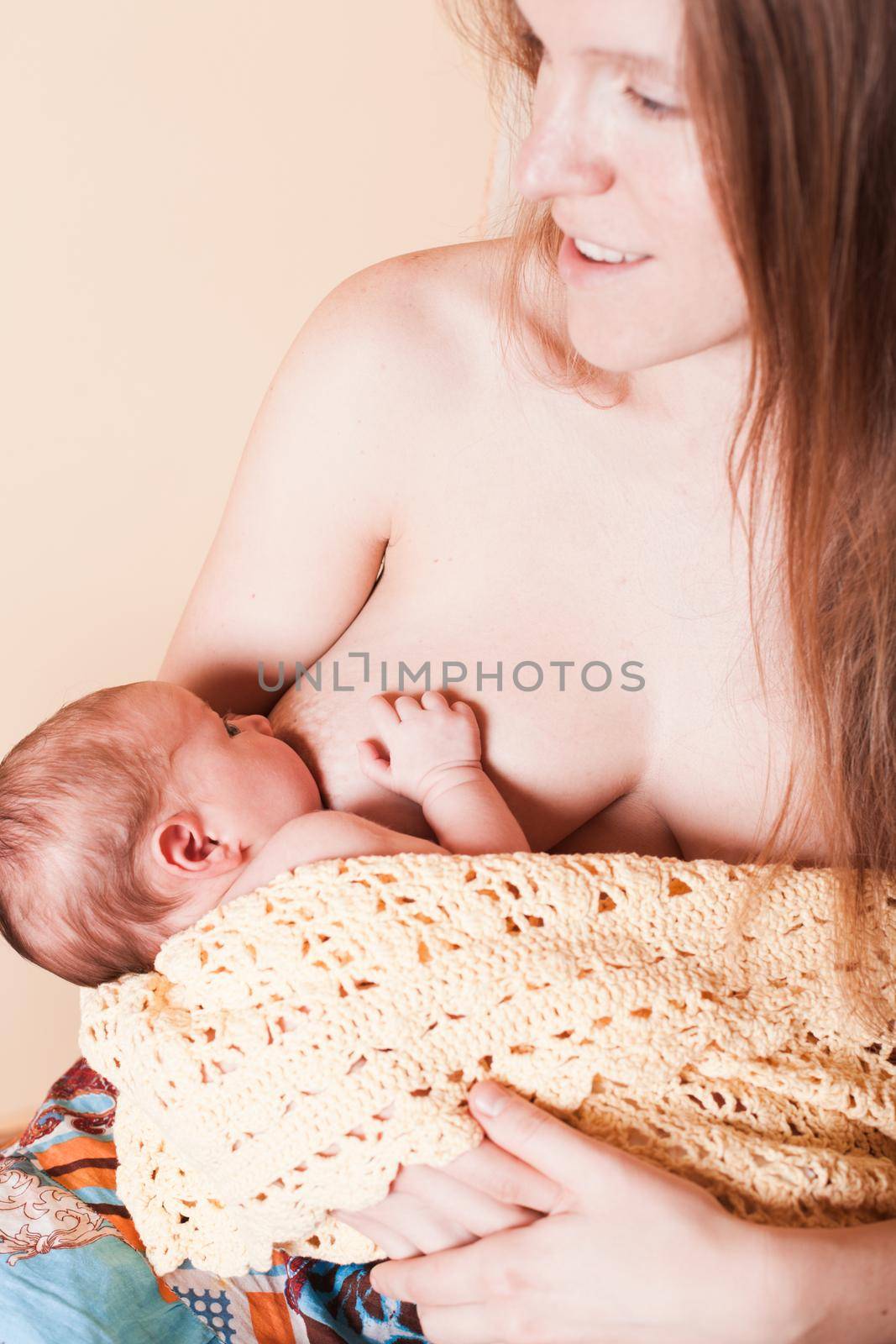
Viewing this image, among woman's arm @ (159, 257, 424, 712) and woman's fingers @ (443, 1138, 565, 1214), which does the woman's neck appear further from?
woman's fingers @ (443, 1138, 565, 1214)

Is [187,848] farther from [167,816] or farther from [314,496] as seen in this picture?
[314,496]

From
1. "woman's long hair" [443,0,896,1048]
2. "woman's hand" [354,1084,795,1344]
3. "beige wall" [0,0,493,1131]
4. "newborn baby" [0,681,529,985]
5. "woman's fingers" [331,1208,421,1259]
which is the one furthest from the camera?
"beige wall" [0,0,493,1131]

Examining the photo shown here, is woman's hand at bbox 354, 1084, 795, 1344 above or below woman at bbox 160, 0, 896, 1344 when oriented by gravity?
below

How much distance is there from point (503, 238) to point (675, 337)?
373 millimetres

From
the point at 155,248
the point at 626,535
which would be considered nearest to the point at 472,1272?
the point at 626,535

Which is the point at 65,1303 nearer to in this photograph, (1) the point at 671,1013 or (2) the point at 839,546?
(1) the point at 671,1013

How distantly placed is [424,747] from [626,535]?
294mm

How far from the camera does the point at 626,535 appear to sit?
108 centimetres

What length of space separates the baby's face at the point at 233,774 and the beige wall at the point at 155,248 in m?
0.88

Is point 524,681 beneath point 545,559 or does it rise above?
beneath

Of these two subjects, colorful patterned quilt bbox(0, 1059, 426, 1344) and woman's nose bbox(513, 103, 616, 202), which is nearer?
woman's nose bbox(513, 103, 616, 202)

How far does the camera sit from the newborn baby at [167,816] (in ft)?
3.31

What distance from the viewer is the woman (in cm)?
75

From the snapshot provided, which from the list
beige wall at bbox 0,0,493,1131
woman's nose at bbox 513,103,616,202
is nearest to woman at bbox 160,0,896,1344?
woman's nose at bbox 513,103,616,202
